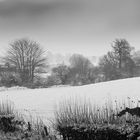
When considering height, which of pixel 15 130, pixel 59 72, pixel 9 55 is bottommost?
pixel 15 130

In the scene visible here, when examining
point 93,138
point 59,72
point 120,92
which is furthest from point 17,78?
point 93,138

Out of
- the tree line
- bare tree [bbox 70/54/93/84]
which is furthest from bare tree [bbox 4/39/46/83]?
bare tree [bbox 70/54/93/84]

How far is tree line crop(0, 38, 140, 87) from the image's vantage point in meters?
40.0

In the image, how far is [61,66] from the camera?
42688mm

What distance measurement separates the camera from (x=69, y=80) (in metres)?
41.5

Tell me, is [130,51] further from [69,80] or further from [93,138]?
[93,138]

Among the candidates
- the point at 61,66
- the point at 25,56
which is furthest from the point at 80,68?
the point at 25,56

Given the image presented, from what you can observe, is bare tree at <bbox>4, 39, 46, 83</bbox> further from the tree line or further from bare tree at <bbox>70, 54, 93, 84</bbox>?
bare tree at <bbox>70, 54, 93, 84</bbox>

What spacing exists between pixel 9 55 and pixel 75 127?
39.9 metres

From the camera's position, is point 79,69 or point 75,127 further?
point 79,69

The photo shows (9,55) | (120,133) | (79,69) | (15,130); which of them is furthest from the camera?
(79,69)

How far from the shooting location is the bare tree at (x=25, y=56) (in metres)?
43.7

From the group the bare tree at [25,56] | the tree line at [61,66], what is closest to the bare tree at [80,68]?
the tree line at [61,66]

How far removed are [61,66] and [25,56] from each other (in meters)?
6.50
